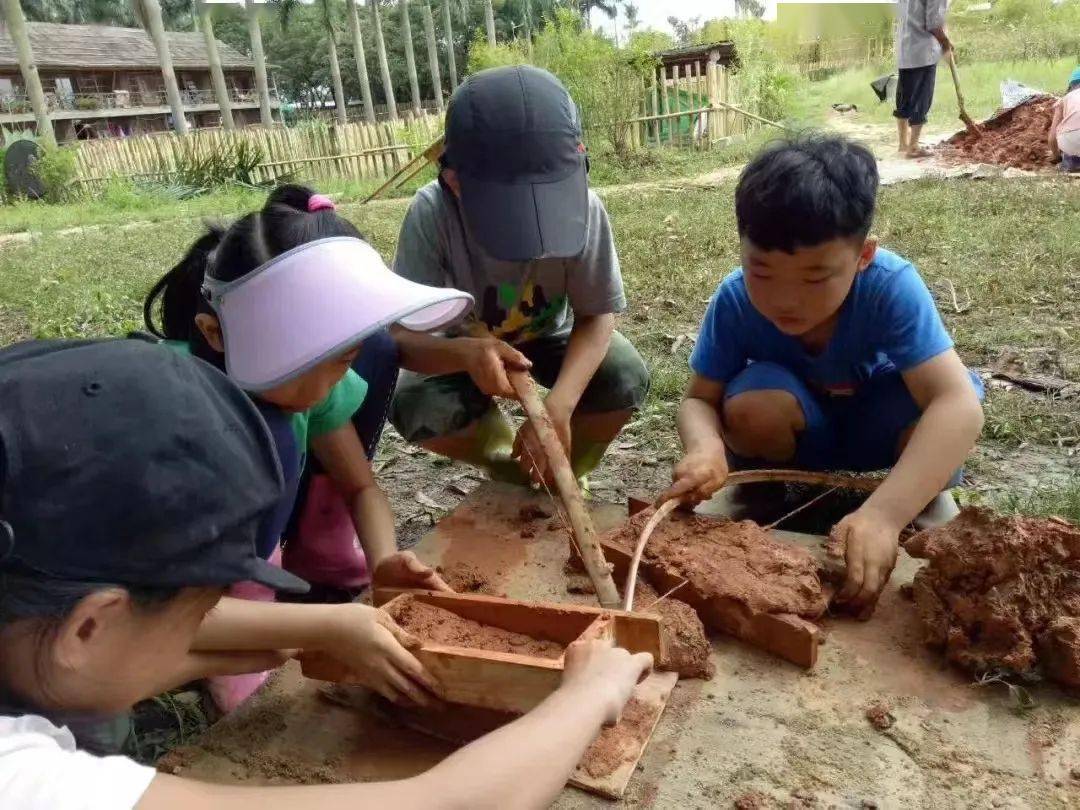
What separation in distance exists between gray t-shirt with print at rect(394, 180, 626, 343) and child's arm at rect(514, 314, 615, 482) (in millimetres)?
48

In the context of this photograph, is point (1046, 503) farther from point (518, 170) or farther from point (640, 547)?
point (518, 170)

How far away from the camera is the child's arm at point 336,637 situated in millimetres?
1557

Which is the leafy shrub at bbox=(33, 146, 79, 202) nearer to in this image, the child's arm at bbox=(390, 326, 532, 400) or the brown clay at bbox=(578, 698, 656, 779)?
the child's arm at bbox=(390, 326, 532, 400)

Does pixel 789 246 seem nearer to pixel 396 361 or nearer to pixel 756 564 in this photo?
pixel 756 564

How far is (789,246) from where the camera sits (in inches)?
78.3

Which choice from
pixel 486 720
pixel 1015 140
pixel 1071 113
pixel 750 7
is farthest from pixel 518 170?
pixel 750 7

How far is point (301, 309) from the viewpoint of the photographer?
168cm

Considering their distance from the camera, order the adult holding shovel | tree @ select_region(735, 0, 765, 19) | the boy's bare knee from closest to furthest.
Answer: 1. the boy's bare knee
2. the adult holding shovel
3. tree @ select_region(735, 0, 765, 19)

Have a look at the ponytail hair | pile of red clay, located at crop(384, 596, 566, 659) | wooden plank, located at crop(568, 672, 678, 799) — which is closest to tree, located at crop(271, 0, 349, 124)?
the ponytail hair

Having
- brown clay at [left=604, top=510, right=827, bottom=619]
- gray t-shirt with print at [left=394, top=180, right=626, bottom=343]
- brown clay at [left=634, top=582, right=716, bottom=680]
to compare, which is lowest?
brown clay at [left=634, top=582, right=716, bottom=680]

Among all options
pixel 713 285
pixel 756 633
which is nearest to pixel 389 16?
pixel 713 285

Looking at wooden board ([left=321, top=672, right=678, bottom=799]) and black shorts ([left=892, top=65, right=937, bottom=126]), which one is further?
black shorts ([left=892, top=65, right=937, bottom=126])

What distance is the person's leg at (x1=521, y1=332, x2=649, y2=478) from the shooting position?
2824 mm

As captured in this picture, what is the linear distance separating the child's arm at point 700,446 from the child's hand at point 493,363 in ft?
1.57
